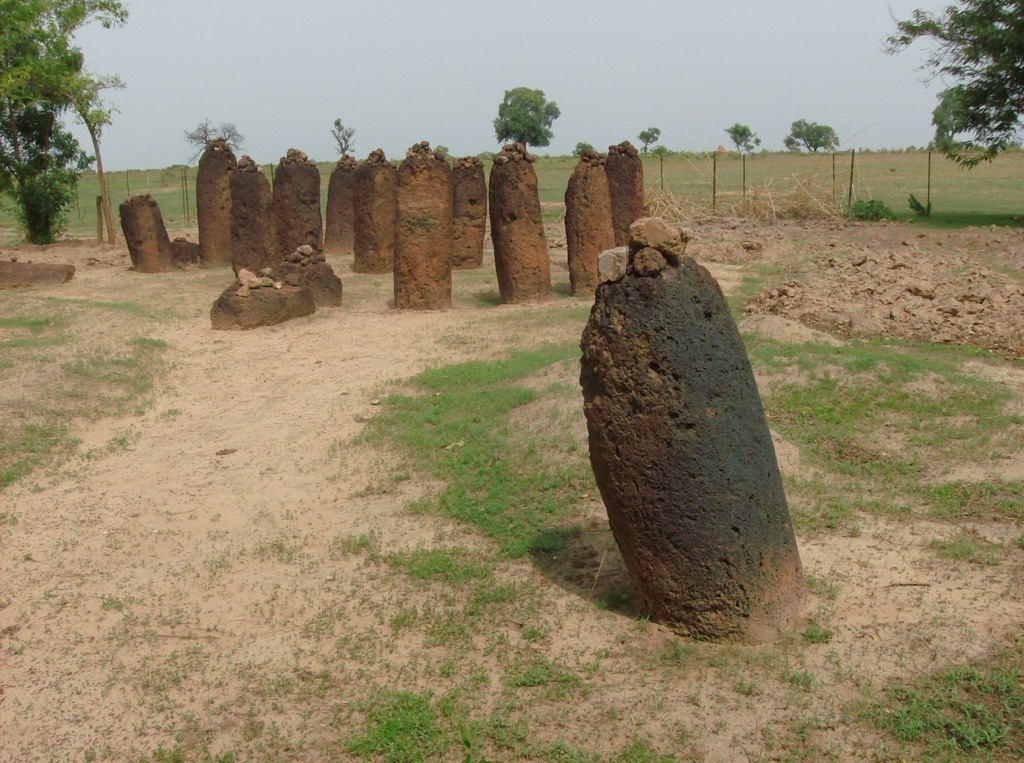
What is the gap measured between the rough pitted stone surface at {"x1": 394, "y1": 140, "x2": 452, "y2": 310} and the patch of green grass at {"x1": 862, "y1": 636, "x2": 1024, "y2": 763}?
33.0 feet

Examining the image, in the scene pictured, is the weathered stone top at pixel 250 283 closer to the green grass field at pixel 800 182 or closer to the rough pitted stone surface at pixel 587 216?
the rough pitted stone surface at pixel 587 216

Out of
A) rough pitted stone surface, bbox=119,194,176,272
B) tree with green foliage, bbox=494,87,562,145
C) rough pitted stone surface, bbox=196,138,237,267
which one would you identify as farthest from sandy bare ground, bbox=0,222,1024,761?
tree with green foliage, bbox=494,87,562,145

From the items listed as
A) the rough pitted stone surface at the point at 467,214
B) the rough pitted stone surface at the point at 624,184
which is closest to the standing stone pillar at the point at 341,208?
the rough pitted stone surface at the point at 467,214

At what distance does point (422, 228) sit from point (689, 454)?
9.42 m

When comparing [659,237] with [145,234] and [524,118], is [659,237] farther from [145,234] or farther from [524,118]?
[524,118]

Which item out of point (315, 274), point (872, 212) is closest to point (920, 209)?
point (872, 212)

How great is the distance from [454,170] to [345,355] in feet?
24.5

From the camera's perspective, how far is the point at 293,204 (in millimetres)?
16938

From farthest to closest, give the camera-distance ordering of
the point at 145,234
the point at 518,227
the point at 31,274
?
the point at 145,234 < the point at 31,274 < the point at 518,227

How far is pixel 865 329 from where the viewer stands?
10.0 metres

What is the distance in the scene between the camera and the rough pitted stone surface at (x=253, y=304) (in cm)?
1228

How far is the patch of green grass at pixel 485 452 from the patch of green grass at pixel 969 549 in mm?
2002

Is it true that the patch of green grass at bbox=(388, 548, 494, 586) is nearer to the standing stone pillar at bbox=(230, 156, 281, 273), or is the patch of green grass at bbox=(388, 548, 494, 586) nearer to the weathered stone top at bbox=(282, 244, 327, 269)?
the weathered stone top at bbox=(282, 244, 327, 269)

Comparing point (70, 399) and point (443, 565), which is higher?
point (70, 399)
